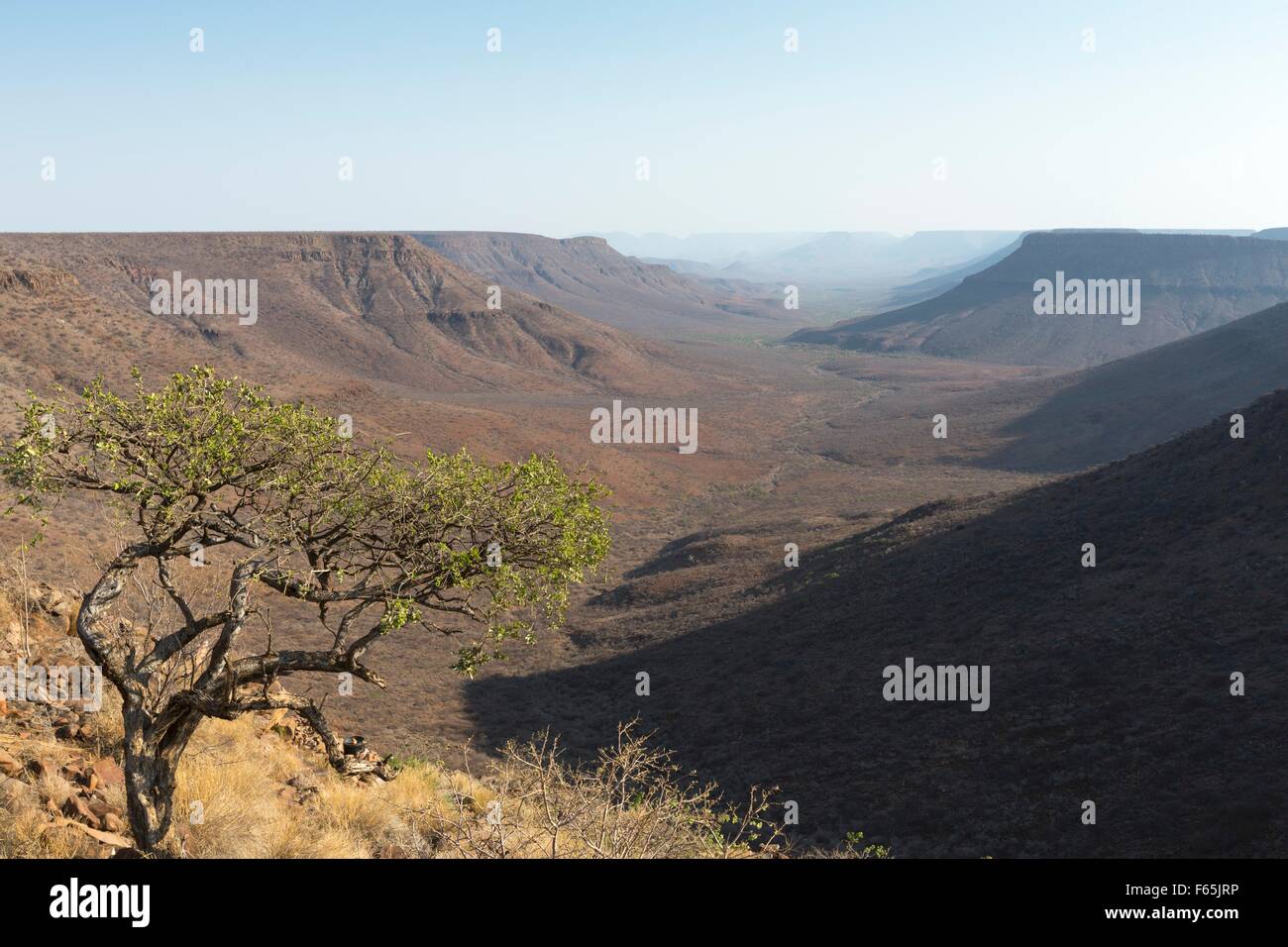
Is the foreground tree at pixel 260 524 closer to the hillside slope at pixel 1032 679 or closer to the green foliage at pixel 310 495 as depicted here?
the green foliage at pixel 310 495

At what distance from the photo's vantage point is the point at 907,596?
26.2m

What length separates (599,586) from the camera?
36625 millimetres

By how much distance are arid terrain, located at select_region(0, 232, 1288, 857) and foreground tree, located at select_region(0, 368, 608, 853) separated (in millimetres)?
10726

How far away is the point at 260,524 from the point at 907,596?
22.2m

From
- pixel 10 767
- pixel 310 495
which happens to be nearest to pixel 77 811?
pixel 10 767

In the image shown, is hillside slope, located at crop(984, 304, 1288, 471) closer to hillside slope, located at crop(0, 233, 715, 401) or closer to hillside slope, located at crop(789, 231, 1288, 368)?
hillside slope, located at crop(0, 233, 715, 401)

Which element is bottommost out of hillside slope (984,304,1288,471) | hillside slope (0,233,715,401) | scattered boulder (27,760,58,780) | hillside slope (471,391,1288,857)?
hillside slope (471,391,1288,857)

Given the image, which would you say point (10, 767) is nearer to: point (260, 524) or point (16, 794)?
point (16, 794)

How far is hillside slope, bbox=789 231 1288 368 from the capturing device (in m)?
133

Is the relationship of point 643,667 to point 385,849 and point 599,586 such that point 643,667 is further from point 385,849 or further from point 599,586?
point 385,849

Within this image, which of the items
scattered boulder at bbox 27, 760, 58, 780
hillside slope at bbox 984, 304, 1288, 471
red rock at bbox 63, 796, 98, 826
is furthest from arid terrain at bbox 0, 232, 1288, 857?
red rock at bbox 63, 796, 98, 826

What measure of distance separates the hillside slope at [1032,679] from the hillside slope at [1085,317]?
11245cm
